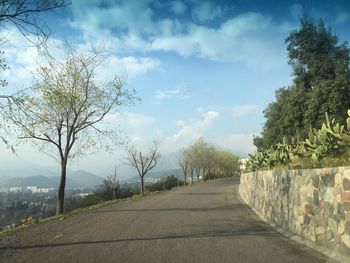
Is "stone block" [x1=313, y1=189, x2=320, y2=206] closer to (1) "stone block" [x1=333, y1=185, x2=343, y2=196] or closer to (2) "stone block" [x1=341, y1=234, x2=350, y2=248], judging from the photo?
(1) "stone block" [x1=333, y1=185, x2=343, y2=196]

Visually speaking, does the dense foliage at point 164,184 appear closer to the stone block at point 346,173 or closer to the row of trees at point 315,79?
the row of trees at point 315,79

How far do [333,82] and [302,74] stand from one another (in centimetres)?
308

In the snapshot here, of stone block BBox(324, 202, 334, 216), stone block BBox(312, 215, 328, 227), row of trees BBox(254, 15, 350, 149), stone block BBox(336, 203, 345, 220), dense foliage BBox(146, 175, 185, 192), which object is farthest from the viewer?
dense foliage BBox(146, 175, 185, 192)

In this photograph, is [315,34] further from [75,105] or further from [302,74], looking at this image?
[75,105]

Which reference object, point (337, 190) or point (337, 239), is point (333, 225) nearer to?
point (337, 239)

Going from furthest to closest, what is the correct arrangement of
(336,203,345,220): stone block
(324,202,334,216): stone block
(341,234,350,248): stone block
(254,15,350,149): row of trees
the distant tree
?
the distant tree, (254,15,350,149): row of trees, (324,202,334,216): stone block, (336,203,345,220): stone block, (341,234,350,248): stone block

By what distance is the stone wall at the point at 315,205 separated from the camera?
8.20 meters

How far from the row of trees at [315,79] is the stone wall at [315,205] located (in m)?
14.2

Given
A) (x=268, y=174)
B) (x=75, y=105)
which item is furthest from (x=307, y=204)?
(x=75, y=105)

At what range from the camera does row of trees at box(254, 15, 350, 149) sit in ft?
86.1

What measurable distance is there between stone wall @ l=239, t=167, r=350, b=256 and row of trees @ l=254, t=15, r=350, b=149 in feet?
46.4

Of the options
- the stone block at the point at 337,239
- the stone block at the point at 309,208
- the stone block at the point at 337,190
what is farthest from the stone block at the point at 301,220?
the stone block at the point at 337,190

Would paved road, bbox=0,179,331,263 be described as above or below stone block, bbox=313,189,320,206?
below

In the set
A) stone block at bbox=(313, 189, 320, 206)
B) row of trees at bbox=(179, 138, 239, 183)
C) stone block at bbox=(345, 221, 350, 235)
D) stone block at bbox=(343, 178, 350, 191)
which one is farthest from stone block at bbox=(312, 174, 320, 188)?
row of trees at bbox=(179, 138, 239, 183)
